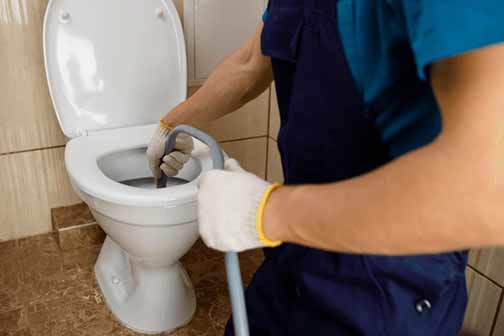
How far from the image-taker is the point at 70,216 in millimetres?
1598

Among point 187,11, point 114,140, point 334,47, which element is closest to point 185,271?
point 114,140

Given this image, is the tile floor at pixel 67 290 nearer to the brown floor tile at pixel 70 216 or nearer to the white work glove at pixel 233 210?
the brown floor tile at pixel 70 216

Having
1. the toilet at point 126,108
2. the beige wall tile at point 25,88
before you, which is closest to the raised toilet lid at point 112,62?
the toilet at point 126,108

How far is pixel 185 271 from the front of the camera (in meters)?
1.47

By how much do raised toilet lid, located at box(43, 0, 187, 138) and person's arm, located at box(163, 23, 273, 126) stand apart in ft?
1.67

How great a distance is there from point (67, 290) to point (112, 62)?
64 cm

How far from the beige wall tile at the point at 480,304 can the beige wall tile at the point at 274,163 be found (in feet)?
2.57

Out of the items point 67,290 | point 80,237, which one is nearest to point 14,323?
point 67,290

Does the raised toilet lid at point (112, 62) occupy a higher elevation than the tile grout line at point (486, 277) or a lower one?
higher

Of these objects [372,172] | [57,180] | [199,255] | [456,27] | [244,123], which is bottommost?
[199,255]

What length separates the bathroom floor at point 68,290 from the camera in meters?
1.32

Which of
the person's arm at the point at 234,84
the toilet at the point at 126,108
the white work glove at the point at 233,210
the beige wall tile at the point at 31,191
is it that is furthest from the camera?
the beige wall tile at the point at 31,191

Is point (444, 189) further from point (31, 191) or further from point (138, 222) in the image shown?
point (31, 191)

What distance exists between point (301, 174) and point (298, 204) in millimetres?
179
